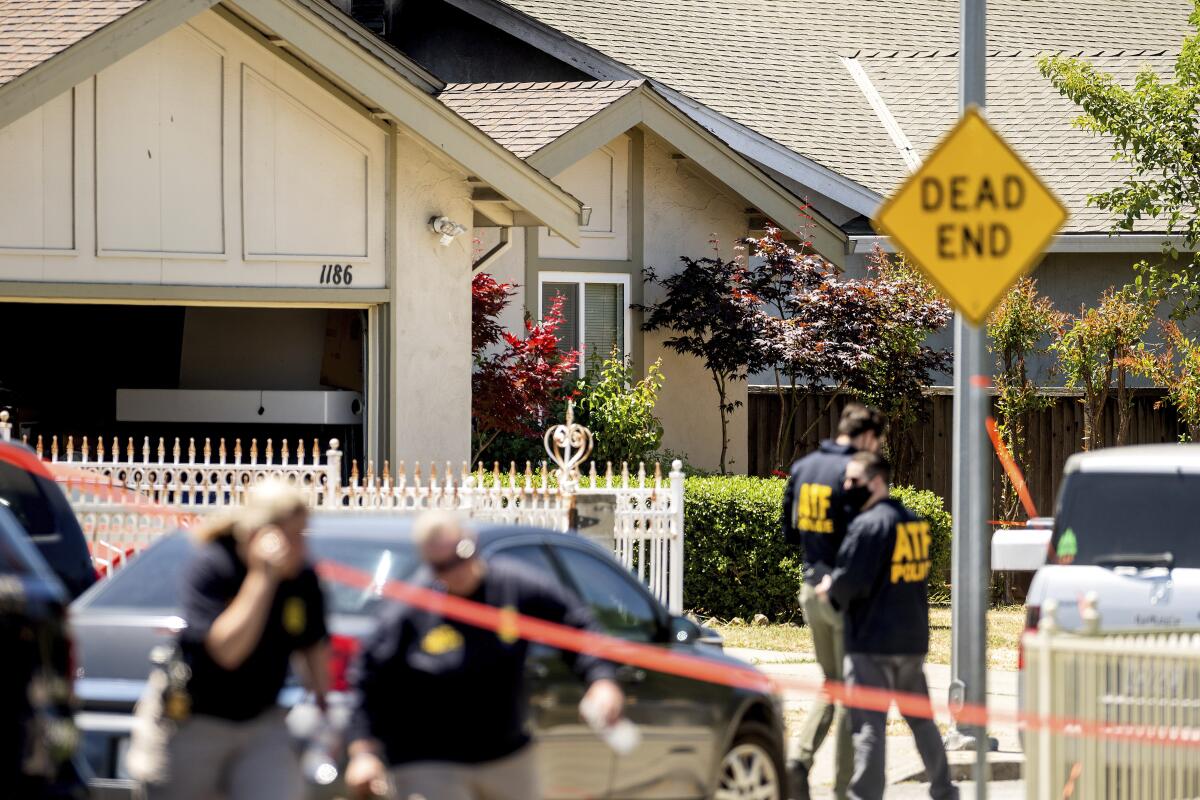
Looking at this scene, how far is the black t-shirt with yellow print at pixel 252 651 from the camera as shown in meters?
5.76

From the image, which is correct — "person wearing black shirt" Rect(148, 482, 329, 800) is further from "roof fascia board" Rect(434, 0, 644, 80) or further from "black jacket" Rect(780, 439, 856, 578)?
"roof fascia board" Rect(434, 0, 644, 80)

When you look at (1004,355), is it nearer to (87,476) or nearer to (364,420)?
(364,420)

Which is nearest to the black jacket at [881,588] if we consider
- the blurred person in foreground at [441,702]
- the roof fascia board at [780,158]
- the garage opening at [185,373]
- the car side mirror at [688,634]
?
the car side mirror at [688,634]

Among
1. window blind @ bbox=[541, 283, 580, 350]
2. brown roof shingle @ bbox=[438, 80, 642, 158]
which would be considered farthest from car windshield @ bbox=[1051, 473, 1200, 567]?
window blind @ bbox=[541, 283, 580, 350]

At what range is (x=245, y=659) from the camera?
5.75 metres

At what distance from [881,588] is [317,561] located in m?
2.75

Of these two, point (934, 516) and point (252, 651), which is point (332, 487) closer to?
point (934, 516)

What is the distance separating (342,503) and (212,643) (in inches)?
298

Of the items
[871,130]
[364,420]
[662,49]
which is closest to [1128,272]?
[871,130]

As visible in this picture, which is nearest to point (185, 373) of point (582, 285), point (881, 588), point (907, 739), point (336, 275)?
point (336, 275)

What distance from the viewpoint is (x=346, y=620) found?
6770 mm

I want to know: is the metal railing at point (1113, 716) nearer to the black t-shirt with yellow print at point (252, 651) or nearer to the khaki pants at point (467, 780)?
the khaki pants at point (467, 780)

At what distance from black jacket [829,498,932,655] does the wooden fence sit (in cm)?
1104

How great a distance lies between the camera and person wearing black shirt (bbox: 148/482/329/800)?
18.6 feet
